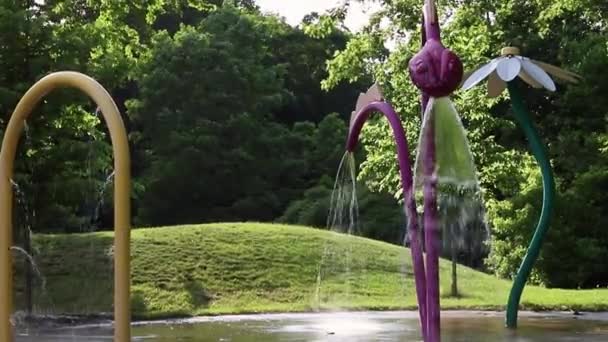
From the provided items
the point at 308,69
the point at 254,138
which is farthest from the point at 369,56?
the point at 308,69

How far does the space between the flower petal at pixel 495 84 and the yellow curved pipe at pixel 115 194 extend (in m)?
6.08

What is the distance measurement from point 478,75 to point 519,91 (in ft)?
4.28

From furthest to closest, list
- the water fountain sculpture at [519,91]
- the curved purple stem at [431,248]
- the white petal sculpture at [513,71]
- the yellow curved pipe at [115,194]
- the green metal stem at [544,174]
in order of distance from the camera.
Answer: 1. the green metal stem at [544,174]
2. the water fountain sculpture at [519,91]
3. the white petal sculpture at [513,71]
4. the curved purple stem at [431,248]
5. the yellow curved pipe at [115,194]

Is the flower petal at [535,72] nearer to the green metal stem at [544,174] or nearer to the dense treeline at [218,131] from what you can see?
the green metal stem at [544,174]

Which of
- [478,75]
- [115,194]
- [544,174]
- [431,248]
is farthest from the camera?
[544,174]

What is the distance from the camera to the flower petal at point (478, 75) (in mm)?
10602

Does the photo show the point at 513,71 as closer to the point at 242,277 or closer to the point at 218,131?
the point at 242,277

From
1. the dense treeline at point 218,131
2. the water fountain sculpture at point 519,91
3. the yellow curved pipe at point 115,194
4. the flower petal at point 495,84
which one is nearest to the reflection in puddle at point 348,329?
the water fountain sculpture at point 519,91

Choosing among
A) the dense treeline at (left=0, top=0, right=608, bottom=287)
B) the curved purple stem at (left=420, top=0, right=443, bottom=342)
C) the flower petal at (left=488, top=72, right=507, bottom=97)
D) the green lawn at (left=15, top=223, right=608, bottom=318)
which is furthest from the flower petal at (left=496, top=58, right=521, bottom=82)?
the green lawn at (left=15, top=223, right=608, bottom=318)

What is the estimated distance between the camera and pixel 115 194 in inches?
235

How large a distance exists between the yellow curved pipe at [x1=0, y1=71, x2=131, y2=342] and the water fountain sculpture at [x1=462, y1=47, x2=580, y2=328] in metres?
5.42

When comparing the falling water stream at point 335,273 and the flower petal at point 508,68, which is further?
the falling water stream at point 335,273

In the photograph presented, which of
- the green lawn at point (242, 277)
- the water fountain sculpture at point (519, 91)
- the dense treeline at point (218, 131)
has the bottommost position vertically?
the green lawn at point (242, 277)

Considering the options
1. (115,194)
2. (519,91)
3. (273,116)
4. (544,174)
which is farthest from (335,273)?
→ (273,116)
